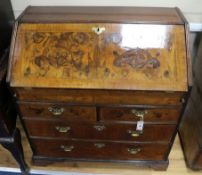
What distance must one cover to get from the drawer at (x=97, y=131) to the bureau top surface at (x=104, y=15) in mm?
529

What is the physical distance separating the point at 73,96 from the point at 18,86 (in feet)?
0.84

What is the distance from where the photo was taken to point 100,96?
1.26m

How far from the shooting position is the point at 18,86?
122cm

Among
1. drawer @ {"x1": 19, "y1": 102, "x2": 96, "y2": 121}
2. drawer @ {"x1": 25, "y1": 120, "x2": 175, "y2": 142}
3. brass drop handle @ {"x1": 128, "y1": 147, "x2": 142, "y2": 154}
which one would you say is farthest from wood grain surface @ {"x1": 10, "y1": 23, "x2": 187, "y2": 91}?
brass drop handle @ {"x1": 128, "y1": 147, "x2": 142, "y2": 154}

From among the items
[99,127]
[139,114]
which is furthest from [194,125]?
[99,127]

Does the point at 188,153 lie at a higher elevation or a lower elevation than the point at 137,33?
lower

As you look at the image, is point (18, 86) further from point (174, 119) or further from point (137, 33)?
point (174, 119)

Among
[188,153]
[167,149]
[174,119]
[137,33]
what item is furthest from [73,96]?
[188,153]

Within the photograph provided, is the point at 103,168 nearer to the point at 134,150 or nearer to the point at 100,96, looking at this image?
the point at 134,150

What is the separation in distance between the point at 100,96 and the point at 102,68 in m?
0.13

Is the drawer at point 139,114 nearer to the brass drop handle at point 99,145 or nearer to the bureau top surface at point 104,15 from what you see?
the brass drop handle at point 99,145

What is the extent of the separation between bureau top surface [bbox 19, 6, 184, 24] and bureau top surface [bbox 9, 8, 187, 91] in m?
0.03

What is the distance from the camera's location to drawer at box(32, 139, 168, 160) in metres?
1.54

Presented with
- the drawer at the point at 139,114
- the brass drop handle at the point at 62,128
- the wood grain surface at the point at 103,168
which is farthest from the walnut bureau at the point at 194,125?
the brass drop handle at the point at 62,128
